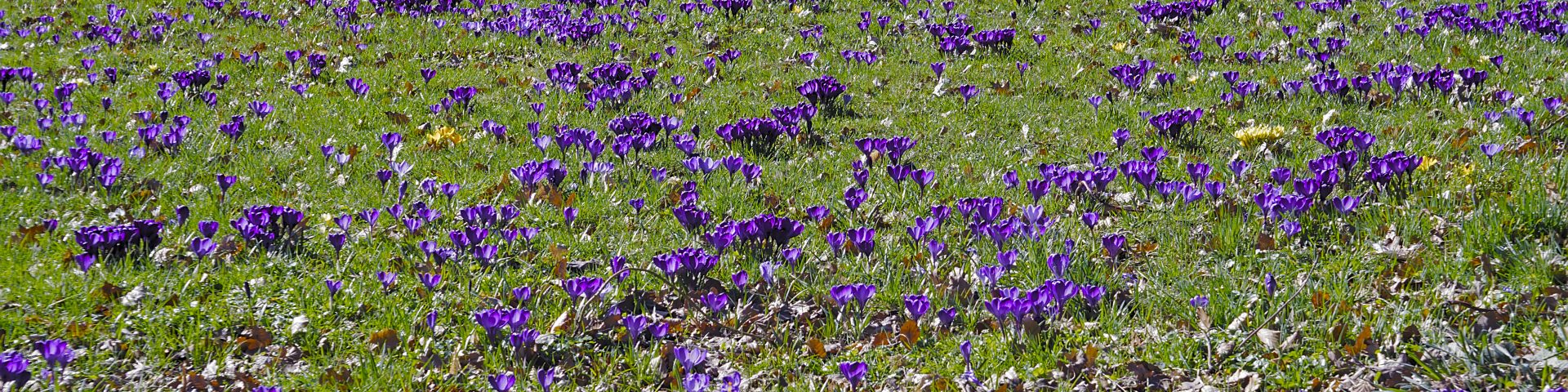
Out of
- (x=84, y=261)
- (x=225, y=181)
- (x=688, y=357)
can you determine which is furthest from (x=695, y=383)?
(x=225, y=181)

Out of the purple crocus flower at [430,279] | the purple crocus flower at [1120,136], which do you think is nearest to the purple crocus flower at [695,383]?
the purple crocus flower at [430,279]

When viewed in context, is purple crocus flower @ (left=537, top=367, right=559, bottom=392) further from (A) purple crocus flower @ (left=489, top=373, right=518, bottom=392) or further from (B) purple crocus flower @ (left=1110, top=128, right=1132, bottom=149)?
(B) purple crocus flower @ (left=1110, top=128, right=1132, bottom=149)

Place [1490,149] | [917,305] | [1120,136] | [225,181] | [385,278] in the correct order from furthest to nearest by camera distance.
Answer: [1120,136], [225,181], [1490,149], [385,278], [917,305]

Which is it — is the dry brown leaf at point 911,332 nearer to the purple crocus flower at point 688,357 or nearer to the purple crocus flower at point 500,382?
the purple crocus flower at point 688,357

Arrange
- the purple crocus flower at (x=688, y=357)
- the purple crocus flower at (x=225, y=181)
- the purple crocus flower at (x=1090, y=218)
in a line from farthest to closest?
the purple crocus flower at (x=225, y=181) < the purple crocus flower at (x=1090, y=218) < the purple crocus flower at (x=688, y=357)

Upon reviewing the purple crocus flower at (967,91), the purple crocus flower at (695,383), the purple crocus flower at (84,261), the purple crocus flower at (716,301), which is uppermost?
the purple crocus flower at (84,261)

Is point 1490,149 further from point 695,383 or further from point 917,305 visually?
point 695,383

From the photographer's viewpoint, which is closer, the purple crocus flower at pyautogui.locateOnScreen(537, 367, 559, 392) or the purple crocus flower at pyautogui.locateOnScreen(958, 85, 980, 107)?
the purple crocus flower at pyautogui.locateOnScreen(537, 367, 559, 392)

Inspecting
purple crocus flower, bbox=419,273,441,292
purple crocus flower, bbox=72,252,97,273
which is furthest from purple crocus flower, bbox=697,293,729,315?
purple crocus flower, bbox=72,252,97,273

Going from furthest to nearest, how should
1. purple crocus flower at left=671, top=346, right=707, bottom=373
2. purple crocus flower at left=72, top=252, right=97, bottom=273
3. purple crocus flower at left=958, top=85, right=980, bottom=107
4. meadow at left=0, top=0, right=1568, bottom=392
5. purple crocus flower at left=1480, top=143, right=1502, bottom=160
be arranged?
purple crocus flower at left=958, top=85, right=980, bottom=107 < purple crocus flower at left=1480, top=143, right=1502, bottom=160 < purple crocus flower at left=72, top=252, right=97, bottom=273 < meadow at left=0, top=0, right=1568, bottom=392 < purple crocus flower at left=671, top=346, right=707, bottom=373

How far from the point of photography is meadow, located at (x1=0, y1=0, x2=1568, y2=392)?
10.6ft

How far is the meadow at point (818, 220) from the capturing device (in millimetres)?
3244

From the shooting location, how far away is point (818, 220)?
179 inches

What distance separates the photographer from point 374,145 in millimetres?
6117
